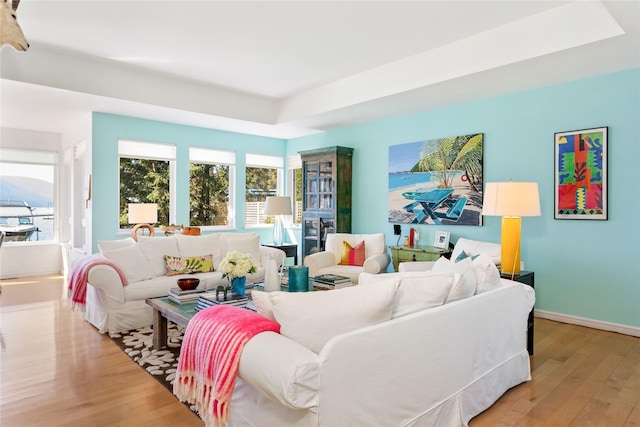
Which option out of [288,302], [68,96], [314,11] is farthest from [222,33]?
[288,302]

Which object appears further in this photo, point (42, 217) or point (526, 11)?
point (42, 217)

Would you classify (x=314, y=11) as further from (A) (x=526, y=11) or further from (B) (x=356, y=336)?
(B) (x=356, y=336)

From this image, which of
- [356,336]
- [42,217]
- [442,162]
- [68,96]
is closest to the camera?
[356,336]

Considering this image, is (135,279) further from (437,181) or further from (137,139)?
(437,181)

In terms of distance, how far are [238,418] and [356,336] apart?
0.77m

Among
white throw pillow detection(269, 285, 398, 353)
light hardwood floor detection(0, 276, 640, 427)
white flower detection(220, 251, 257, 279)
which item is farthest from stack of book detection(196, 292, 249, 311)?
white throw pillow detection(269, 285, 398, 353)

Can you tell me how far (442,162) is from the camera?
5.14 m

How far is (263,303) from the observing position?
1863 millimetres

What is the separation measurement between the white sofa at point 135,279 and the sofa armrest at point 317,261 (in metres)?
0.62

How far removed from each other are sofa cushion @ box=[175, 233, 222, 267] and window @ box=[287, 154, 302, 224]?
2813mm

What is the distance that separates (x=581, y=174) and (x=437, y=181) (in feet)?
5.27

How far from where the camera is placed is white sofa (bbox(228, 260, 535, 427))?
1.53 m

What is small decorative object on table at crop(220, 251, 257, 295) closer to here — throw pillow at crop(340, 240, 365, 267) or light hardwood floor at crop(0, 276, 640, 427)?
light hardwood floor at crop(0, 276, 640, 427)

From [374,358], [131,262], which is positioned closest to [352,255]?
[131,262]
